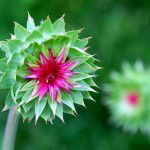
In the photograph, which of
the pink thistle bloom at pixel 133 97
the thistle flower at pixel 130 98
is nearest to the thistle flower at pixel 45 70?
the thistle flower at pixel 130 98

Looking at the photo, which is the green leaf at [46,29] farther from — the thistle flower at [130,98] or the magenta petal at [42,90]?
the thistle flower at [130,98]

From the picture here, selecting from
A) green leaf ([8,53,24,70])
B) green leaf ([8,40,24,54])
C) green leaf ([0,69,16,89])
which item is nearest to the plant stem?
green leaf ([0,69,16,89])

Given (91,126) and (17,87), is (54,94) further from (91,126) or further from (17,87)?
(91,126)

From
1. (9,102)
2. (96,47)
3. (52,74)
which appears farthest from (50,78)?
(96,47)

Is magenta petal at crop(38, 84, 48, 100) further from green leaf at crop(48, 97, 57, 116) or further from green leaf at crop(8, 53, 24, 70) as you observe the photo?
green leaf at crop(8, 53, 24, 70)

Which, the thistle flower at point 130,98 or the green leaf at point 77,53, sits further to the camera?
the thistle flower at point 130,98

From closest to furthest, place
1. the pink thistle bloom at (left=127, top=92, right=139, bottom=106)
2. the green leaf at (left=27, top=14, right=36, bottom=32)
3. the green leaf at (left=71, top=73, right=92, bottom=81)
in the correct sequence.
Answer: the green leaf at (left=71, top=73, right=92, bottom=81)
the green leaf at (left=27, top=14, right=36, bottom=32)
the pink thistle bloom at (left=127, top=92, right=139, bottom=106)

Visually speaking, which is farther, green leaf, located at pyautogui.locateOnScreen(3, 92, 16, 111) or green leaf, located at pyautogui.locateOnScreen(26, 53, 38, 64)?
green leaf, located at pyautogui.locateOnScreen(3, 92, 16, 111)
